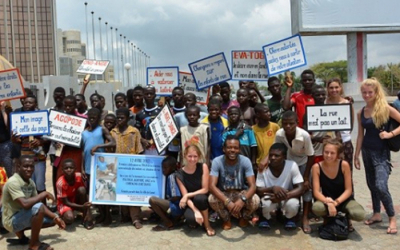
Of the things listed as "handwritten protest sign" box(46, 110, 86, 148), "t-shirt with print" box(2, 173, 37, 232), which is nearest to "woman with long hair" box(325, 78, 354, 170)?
"handwritten protest sign" box(46, 110, 86, 148)

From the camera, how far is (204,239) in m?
5.25

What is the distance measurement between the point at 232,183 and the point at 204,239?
78cm

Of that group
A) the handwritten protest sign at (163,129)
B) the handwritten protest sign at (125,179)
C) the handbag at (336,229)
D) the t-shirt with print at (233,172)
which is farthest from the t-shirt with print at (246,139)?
the handbag at (336,229)

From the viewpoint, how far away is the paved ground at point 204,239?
4.97 meters

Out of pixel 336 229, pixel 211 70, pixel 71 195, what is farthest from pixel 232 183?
pixel 211 70

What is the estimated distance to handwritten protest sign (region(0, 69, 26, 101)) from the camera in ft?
21.2

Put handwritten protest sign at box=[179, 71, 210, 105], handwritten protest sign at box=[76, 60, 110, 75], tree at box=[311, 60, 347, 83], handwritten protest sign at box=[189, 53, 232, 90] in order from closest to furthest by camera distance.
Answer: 1. handwritten protest sign at box=[189, 53, 232, 90]
2. handwritten protest sign at box=[179, 71, 210, 105]
3. handwritten protest sign at box=[76, 60, 110, 75]
4. tree at box=[311, 60, 347, 83]

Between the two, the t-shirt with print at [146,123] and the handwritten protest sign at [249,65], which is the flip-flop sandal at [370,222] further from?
the handwritten protest sign at [249,65]

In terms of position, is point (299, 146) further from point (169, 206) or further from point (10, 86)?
point (10, 86)

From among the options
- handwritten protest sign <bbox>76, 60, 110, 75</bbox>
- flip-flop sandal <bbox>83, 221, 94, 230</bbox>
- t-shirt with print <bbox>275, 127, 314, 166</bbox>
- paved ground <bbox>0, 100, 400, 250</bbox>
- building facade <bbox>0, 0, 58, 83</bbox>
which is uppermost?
building facade <bbox>0, 0, 58, 83</bbox>

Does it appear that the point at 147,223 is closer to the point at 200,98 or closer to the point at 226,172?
the point at 226,172

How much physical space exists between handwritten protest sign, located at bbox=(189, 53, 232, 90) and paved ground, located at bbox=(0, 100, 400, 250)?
10.2ft

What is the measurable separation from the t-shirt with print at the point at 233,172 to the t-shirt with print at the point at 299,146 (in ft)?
A: 1.75

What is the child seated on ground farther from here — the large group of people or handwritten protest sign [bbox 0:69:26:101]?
handwritten protest sign [bbox 0:69:26:101]
